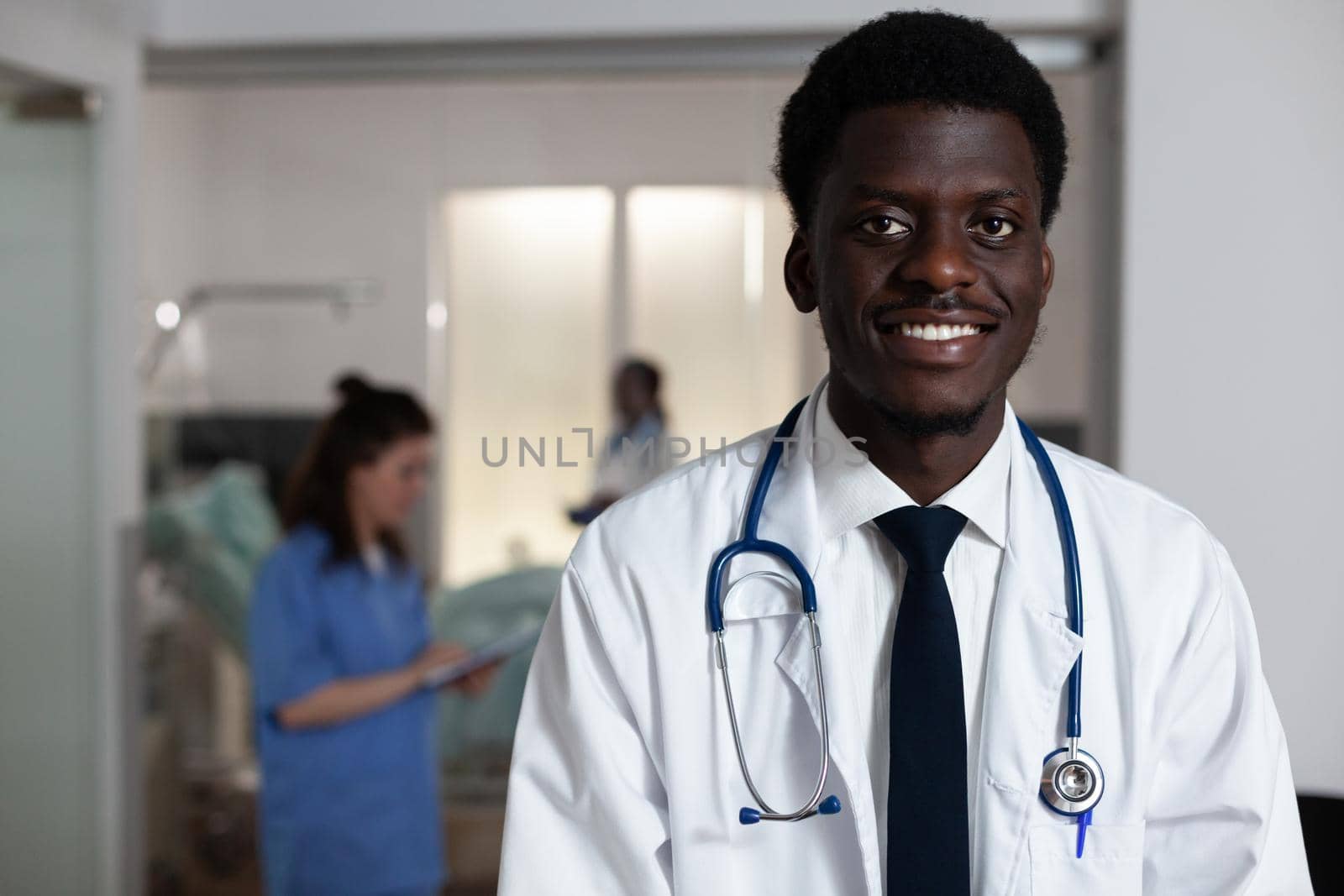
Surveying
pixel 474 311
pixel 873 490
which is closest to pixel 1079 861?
pixel 873 490

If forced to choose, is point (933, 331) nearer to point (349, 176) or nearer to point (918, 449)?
point (918, 449)

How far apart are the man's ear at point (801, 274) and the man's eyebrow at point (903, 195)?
102 mm

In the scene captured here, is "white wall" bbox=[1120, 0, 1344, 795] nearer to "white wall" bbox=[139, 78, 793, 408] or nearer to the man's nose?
"white wall" bbox=[139, 78, 793, 408]

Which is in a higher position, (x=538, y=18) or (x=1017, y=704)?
(x=538, y=18)

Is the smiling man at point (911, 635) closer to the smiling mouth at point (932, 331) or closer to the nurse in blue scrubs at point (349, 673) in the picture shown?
the smiling mouth at point (932, 331)

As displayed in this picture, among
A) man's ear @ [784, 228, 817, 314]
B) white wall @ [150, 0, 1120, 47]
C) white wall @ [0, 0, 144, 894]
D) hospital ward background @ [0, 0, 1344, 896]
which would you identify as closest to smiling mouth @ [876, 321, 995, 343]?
man's ear @ [784, 228, 817, 314]

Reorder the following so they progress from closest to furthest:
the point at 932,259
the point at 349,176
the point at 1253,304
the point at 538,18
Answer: the point at 932,259 < the point at 1253,304 < the point at 538,18 < the point at 349,176

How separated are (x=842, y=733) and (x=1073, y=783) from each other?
0.17 m

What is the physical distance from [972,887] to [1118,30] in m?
1.25

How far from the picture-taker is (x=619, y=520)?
97cm

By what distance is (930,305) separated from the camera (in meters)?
0.83

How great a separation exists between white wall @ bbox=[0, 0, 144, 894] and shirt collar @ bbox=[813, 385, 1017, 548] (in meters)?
1.34

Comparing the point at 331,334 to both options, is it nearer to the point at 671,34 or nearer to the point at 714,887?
the point at 671,34

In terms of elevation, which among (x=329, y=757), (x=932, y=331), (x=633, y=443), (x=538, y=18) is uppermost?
(x=538, y=18)
